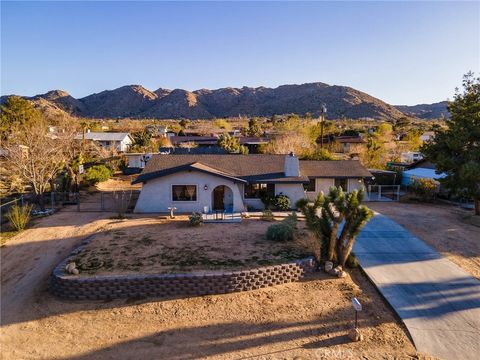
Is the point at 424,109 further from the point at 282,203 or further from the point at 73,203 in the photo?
the point at 73,203

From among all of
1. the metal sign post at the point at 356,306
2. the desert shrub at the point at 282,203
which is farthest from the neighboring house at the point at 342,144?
the metal sign post at the point at 356,306

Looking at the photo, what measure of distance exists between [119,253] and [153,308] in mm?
4480

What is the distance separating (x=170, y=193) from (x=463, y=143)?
2008cm

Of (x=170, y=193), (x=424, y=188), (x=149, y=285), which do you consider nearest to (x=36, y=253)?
(x=149, y=285)

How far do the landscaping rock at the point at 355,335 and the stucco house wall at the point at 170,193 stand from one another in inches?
554

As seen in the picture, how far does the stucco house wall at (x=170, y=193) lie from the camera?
23078 mm

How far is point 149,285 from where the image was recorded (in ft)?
39.5

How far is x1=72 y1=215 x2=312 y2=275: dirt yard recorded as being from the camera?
44.4ft

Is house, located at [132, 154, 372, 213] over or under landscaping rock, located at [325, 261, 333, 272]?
A: over

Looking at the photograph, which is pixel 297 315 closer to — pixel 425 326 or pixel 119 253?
pixel 425 326

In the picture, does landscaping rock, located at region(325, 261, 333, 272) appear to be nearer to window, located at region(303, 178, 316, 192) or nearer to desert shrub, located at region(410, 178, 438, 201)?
window, located at region(303, 178, 316, 192)

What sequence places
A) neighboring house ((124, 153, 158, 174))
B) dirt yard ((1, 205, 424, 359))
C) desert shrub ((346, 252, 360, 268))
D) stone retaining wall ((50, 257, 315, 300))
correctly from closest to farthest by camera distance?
dirt yard ((1, 205, 424, 359)) < stone retaining wall ((50, 257, 315, 300)) < desert shrub ((346, 252, 360, 268)) < neighboring house ((124, 153, 158, 174))

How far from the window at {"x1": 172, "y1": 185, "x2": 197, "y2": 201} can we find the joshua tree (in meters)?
10.3

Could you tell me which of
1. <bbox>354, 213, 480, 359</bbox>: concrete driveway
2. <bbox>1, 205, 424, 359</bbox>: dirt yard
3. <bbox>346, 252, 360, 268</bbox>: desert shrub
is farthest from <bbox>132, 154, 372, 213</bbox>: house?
<bbox>1, 205, 424, 359</bbox>: dirt yard
